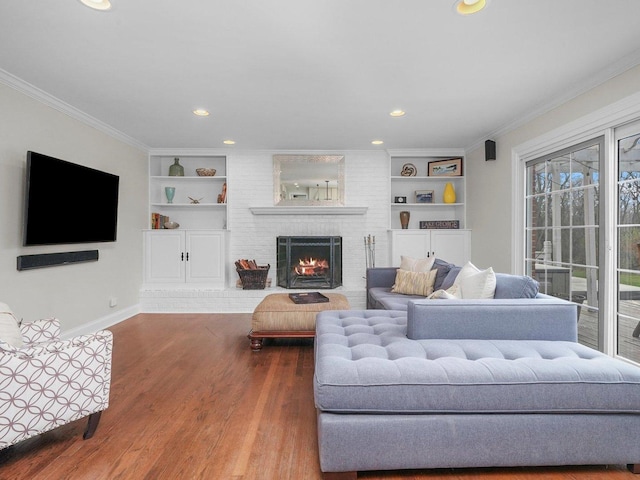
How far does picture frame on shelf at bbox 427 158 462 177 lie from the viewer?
17.8ft

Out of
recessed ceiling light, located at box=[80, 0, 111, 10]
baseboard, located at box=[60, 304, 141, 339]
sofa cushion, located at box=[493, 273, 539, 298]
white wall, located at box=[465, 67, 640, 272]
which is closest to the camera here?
recessed ceiling light, located at box=[80, 0, 111, 10]

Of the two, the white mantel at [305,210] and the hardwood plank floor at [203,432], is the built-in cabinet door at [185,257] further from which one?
the hardwood plank floor at [203,432]

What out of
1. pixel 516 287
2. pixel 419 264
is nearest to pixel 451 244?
pixel 419 264

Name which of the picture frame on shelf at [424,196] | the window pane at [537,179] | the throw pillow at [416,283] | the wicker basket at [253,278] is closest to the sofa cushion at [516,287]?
the throw pillow at [416,283]

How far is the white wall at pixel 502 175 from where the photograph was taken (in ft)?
9.36

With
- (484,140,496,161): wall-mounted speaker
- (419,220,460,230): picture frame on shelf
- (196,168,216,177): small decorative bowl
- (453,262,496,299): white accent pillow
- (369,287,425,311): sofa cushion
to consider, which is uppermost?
(484,140,496,161): wall-mounted speaker

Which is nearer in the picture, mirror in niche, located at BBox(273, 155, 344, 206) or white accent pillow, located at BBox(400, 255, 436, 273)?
white accent pillow, located at BBox(400, 255, 436, 273)

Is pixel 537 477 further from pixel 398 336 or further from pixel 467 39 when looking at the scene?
pixel 467 39

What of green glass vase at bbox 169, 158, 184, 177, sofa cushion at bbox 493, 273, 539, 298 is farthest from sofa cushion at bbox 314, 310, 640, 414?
green glass vase at bbox 169, 158, 184, 177

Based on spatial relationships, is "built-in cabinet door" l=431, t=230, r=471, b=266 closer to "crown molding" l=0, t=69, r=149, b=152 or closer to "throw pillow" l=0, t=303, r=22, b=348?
"crown molding" l=0, t=69, r=149, b=152

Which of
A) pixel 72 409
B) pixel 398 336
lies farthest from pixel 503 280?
pixel 72 409

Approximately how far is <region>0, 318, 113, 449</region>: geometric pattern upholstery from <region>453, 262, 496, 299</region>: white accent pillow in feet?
7.50

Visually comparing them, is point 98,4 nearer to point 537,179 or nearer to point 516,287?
point 516,287

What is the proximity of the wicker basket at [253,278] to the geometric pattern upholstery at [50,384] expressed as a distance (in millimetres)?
3228
